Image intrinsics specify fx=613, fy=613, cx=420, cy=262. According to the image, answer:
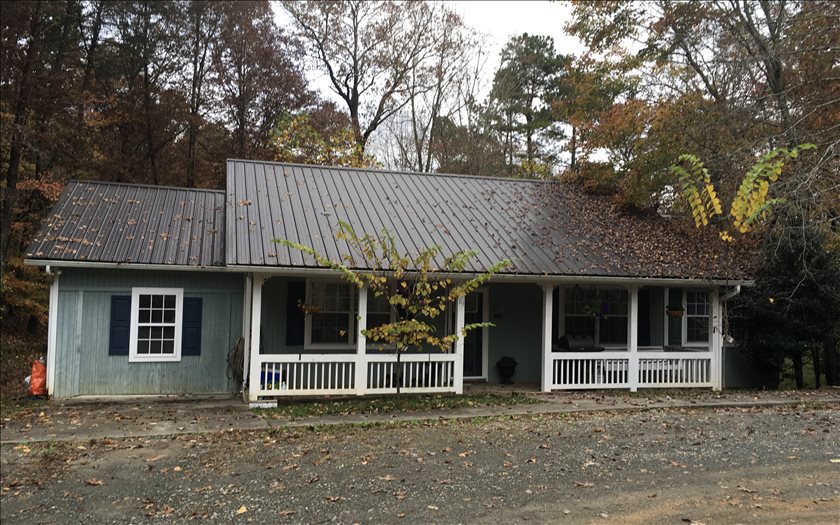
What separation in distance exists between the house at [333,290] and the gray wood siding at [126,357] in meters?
0.03

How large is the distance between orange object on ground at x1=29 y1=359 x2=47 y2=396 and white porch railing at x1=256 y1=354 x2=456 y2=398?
13.0 feet

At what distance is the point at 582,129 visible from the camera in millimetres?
19422

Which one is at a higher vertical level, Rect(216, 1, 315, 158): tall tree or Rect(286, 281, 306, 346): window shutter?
Rect(216, 1, 315, 158): tall tree

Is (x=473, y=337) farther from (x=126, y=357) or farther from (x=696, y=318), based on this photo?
(x=126, y=357)

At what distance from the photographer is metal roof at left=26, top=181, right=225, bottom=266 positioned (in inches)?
439

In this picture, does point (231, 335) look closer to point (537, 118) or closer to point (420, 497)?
point (420, 497)

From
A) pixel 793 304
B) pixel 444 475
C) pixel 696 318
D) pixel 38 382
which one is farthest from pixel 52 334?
pixel 793 304

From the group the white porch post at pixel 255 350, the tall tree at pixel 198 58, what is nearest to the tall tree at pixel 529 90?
the tall tree at pixel 198 58

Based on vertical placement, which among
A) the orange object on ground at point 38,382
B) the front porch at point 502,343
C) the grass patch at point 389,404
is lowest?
the grass patch at point 389,404

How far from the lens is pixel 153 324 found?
11562mm

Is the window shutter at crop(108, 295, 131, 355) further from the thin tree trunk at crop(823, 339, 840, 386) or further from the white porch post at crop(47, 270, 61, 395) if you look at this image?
the thin tree trunk at crop(823, 339, 840, 386)

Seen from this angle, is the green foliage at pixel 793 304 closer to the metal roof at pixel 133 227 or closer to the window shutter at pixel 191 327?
the metal roof at pixel 133 227

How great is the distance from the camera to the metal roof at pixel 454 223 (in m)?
11.6

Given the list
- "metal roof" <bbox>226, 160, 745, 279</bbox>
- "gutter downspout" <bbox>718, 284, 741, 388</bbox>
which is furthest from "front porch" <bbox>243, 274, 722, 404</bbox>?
"metal roof" <bbox>226, 160, 745, 279</bbox>
